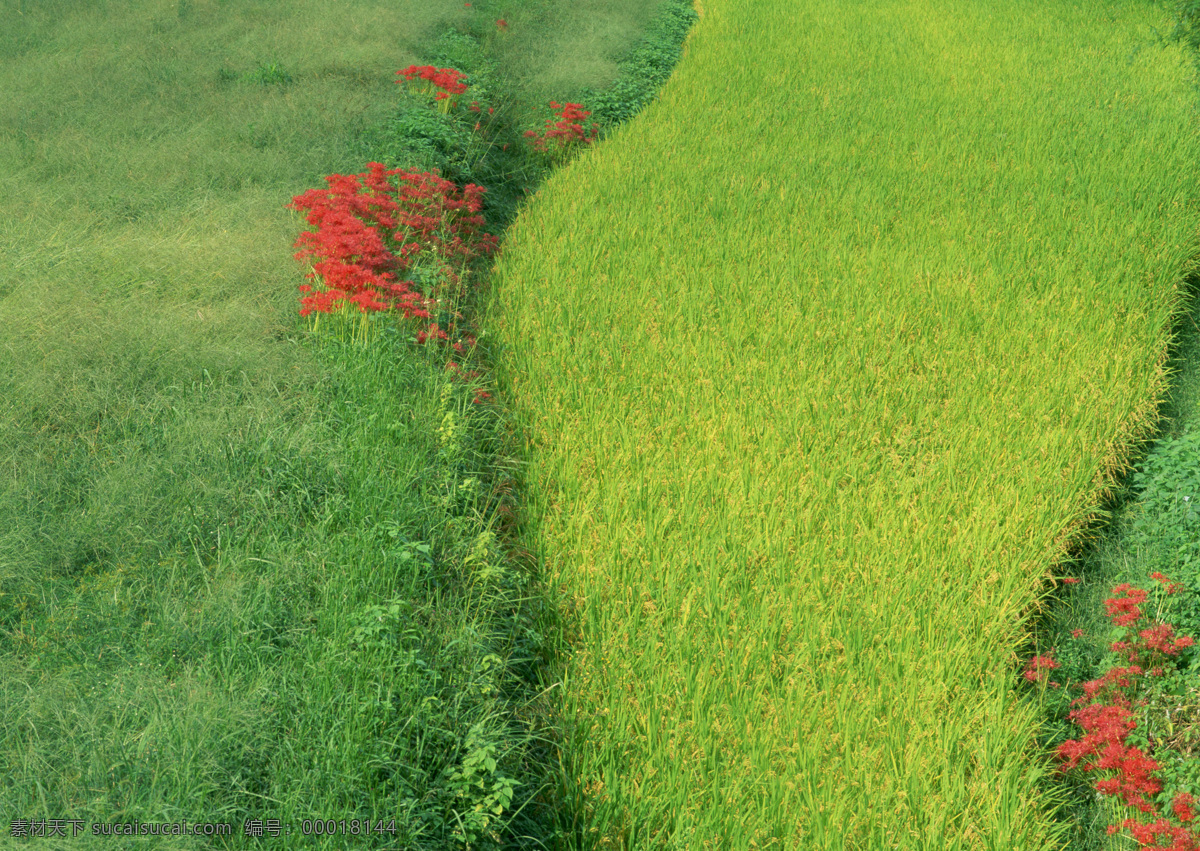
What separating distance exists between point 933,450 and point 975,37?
8.63 m

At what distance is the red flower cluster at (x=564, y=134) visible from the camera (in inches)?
274

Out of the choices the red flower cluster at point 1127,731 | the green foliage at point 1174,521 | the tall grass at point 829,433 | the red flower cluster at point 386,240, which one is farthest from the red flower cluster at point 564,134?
the red flower cluster at point 1127,731

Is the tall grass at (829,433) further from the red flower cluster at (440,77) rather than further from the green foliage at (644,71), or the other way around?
the red flower cluster at (440,77)

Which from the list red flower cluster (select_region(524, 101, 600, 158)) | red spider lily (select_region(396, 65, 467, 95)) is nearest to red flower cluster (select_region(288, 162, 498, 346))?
red spider lily (select_region(396, 65, 467, 95))

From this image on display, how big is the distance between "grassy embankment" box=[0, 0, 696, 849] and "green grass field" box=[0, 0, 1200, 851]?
0.05 ft

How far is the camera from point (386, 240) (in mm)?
4441

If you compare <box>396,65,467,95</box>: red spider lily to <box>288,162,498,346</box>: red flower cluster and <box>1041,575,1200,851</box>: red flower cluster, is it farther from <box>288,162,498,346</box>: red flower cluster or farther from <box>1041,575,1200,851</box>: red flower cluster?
<box>1041,575,1200,851</box>: red flower cluster

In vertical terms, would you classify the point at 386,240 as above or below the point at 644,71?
below

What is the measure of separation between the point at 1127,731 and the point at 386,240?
358cm

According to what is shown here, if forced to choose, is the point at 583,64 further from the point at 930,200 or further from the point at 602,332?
the point at 602,332

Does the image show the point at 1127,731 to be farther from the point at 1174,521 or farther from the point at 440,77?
the point at 440,77

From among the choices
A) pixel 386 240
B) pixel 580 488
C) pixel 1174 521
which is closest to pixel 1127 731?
pixel 1174 521

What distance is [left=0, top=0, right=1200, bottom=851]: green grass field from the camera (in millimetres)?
2053

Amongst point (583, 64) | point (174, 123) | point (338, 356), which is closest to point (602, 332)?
point (338, 356)
